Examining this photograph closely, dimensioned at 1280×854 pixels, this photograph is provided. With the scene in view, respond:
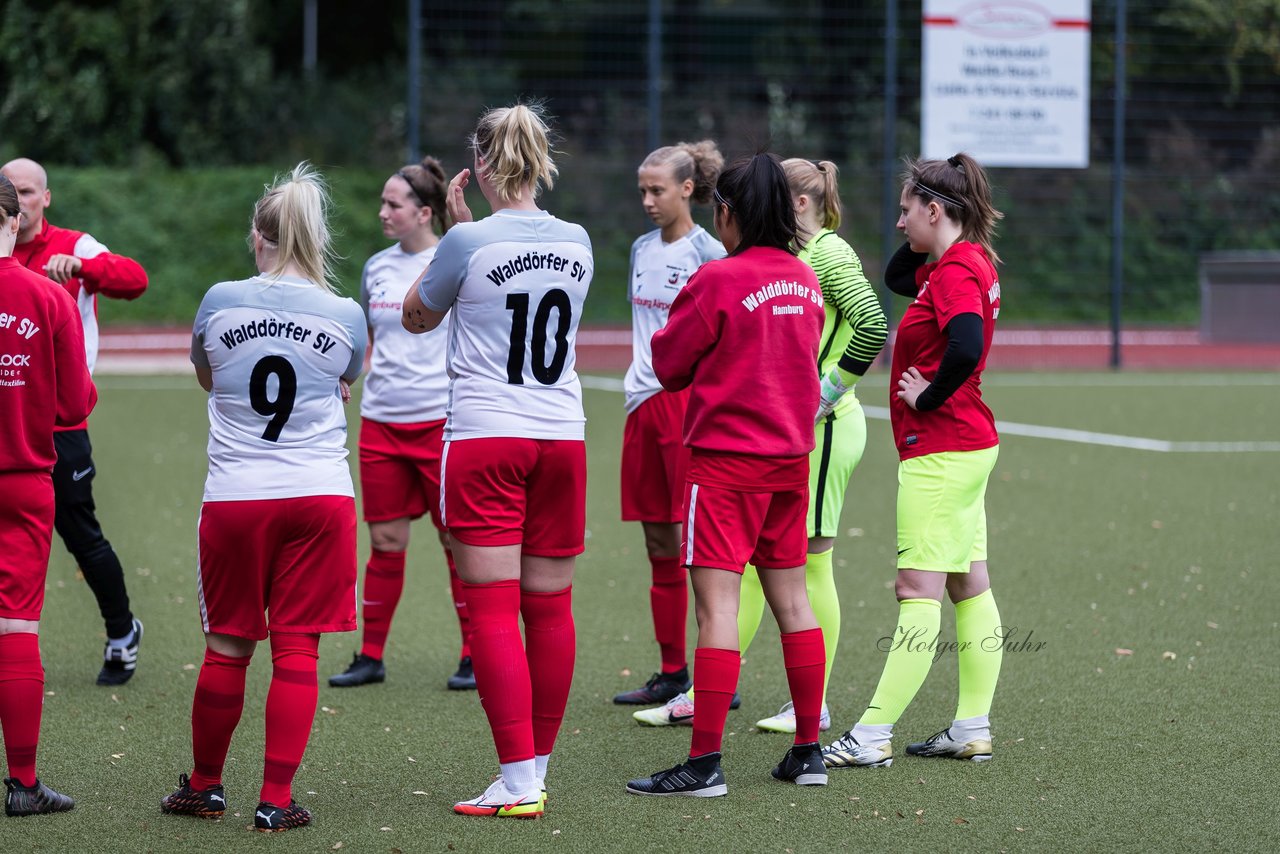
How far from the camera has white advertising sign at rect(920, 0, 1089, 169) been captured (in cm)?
1820

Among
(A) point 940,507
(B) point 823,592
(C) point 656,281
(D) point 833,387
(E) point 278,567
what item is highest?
(C) point 656,281

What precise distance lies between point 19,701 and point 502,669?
4.32ft

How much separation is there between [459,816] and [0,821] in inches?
48.6

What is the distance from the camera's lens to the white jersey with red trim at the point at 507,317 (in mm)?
4059

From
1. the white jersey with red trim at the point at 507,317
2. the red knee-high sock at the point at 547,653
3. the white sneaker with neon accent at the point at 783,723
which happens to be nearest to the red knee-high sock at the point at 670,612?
the white sneaker with neon accent at the point at 783,723

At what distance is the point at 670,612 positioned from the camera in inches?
217

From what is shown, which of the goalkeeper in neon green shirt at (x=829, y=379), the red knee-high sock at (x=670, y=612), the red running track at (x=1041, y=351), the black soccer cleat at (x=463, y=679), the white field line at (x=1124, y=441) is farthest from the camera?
the red running track at (x=1041, y=351)

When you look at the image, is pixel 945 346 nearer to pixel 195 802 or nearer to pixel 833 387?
pixel 833 387

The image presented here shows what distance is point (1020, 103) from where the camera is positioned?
1822cm

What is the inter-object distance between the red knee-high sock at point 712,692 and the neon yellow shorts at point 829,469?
2.63ft

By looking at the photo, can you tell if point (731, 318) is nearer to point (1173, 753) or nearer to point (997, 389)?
point (1173, 753)

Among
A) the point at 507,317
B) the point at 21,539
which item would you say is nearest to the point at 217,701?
the point at 21,539

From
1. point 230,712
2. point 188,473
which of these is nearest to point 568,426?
point 230,712

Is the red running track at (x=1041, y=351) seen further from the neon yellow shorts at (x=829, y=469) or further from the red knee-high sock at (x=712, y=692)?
the red knee-high sock at (x=712, y=692)
